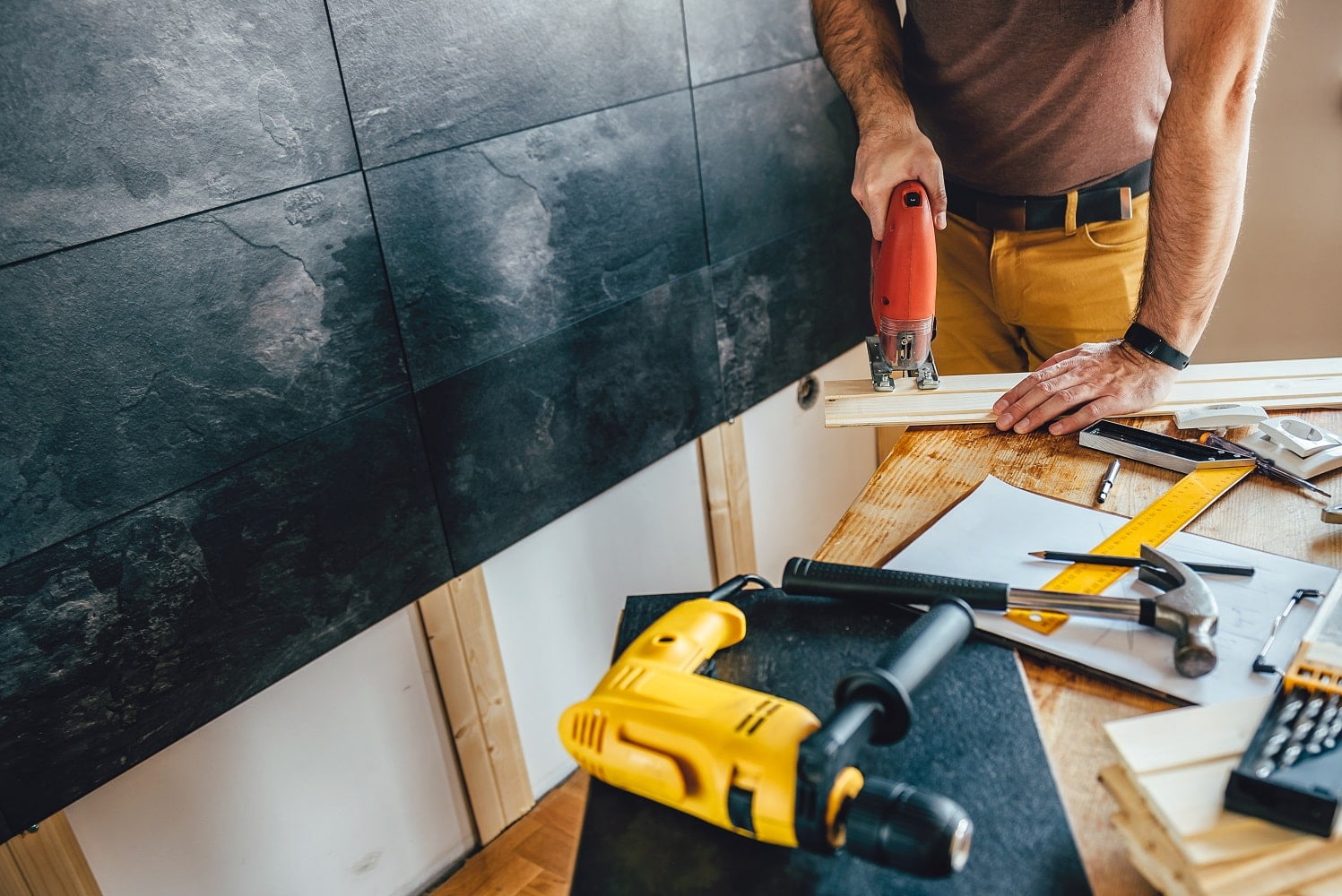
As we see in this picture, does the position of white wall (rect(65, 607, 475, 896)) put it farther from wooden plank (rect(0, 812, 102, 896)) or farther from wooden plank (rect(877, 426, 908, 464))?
wooden plank (rect(877, 426, 908, 464))

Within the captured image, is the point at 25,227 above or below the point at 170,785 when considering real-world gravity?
above

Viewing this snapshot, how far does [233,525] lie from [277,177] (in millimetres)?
519

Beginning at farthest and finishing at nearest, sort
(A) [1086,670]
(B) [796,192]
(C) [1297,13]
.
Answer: (B) [796,192] → (C) [1297,13] → (A) [1086,670]

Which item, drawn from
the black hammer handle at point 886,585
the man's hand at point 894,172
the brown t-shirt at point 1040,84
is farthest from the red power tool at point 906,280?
the black hammer handle at point 886,585

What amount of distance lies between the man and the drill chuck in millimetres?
806

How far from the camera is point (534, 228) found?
1.81 m

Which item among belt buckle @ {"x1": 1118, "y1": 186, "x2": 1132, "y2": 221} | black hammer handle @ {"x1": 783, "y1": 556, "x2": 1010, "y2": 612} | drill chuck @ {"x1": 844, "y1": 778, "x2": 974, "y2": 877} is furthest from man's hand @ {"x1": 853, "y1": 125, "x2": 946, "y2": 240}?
drill chuck @ {"x1": 844, "y1": 778, "x2": 974, "y2": 877}

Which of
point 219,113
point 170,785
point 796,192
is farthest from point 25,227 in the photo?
point 796,192

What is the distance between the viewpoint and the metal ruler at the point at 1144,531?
39.1 inches

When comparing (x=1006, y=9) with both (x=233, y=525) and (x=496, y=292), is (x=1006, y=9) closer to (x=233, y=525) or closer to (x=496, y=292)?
(x=496, y=292)

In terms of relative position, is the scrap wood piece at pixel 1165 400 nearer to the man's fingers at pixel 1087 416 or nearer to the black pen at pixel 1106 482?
the man's fingers at pixel 1087 416

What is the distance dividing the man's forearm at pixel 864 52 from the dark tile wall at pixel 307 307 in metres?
0.31

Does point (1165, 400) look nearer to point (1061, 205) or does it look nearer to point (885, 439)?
point (1061, 205)

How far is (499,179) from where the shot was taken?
1737mm
